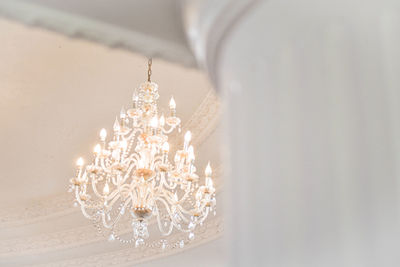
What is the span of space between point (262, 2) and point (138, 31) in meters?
0.30

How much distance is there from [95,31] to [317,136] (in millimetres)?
448

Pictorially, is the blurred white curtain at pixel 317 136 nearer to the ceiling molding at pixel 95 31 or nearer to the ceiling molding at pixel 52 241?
the ceiling molding at pixel 95 31

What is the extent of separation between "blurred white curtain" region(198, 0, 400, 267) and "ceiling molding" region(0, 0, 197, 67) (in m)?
0.21

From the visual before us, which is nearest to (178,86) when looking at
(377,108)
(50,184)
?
(50,184)

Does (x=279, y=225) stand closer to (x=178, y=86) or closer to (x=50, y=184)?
(x=178, y=86)

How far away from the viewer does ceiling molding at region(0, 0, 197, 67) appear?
967mm

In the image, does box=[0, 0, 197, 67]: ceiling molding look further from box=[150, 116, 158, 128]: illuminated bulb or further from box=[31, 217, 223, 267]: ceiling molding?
box=[31, 217, 223, 267]: ceiling molding

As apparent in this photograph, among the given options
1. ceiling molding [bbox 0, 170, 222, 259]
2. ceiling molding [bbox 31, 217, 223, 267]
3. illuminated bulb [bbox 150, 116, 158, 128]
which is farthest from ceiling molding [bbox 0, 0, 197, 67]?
ceiling molding [bbox 0, 170, 222, 259]

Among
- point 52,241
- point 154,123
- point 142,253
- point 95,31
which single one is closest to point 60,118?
point 154,123

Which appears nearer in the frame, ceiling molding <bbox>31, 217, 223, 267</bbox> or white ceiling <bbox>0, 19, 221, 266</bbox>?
white ceiling <bbox>0, 19, 221, 266</bbox>

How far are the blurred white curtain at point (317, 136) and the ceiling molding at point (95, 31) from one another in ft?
0.67

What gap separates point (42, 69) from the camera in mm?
4855

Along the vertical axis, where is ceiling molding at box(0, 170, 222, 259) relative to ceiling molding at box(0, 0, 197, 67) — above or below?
below

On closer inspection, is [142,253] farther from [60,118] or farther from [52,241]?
[60,118]
